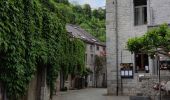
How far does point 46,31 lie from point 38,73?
2.61 m

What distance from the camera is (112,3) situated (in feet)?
98.5

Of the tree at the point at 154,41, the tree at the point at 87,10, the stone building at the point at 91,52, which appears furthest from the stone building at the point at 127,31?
the tree at the point at 87,10

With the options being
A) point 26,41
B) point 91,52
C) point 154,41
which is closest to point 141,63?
point 154,41

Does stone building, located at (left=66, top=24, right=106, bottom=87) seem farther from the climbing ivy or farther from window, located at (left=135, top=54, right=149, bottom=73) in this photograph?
the climbing ivy

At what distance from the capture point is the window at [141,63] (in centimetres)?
2789

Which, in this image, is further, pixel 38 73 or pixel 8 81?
pixel 38 73

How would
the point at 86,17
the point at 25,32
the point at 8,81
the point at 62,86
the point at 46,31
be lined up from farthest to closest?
the point at 86,17, the point at 62,86, the point at 46,31, the point at 25,32, the point at 8,81

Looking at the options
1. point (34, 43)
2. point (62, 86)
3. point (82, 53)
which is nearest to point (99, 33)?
point (82, 53)

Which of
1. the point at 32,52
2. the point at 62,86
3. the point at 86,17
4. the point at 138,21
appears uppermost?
the point at 86,17

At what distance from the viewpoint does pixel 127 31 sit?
2909cm

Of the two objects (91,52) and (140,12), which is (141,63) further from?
(91,52)

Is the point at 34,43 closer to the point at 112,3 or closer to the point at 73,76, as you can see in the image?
the point at 112,3

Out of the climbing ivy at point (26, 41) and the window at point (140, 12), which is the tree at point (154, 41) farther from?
the window at point (140, 12)

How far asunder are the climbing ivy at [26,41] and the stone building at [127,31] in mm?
7207
